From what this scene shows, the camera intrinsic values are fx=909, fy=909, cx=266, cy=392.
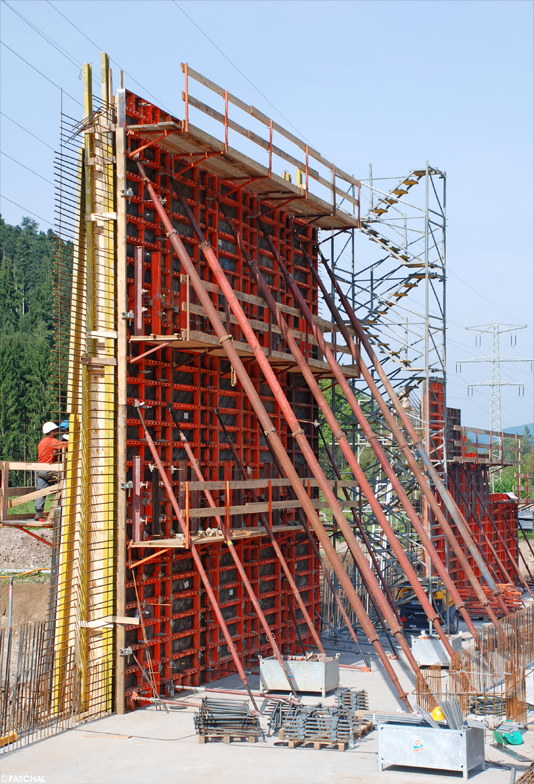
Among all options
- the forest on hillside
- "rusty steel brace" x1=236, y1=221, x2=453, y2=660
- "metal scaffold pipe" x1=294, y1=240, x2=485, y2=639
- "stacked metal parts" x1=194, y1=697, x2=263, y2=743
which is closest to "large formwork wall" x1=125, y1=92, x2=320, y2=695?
"rusty steel brace" x1=236, y1=221, x2=453, y2=660

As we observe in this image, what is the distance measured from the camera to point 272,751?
45.0 ft

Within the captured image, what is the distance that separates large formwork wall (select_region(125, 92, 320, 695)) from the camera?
16.8 metres

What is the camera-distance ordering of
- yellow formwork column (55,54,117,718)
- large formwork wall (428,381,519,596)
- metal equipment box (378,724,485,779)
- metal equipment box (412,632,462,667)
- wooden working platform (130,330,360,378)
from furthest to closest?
1. large formwork wall (428,381,519,596)
2. metal equipment box (412,632,462,667)
3. wooden working platform (130,330,360,378)
4. yellow formwork column (55,54,117,718)
5. metal equipment box (378,724,485,779)

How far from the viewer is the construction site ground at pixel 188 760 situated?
40.0ft

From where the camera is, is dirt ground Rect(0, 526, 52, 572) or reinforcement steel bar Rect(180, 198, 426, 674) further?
dirt ground Rect(0, 526, 52, 572)

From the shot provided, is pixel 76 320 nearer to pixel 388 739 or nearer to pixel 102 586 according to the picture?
pixel 102 586

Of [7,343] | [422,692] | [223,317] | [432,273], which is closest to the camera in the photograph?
[422,692]

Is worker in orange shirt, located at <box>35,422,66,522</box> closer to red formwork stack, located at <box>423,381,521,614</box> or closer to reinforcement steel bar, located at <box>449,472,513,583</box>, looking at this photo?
red formwork stack, located at <box>423,381,521,614</box>

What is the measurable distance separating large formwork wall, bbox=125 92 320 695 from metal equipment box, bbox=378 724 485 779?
5.24 metres

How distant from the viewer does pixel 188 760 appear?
1301 centimetres

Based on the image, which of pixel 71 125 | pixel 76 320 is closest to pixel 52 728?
pixel 76 320

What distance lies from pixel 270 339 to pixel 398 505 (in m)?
10.4

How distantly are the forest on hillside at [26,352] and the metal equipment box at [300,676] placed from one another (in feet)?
111

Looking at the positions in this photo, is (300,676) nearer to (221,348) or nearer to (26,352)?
(221,348)
